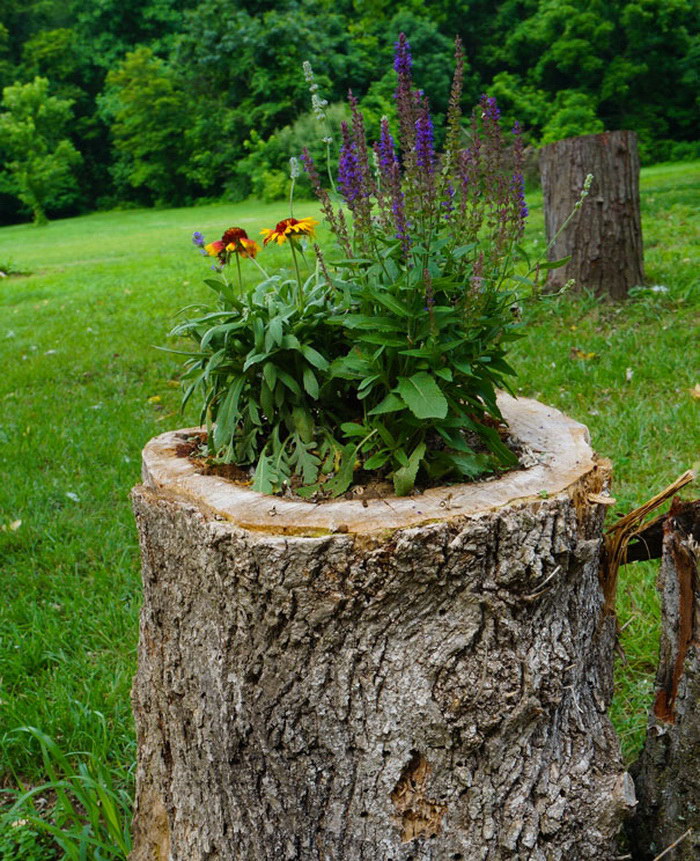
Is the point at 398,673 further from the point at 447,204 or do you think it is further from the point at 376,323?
the point at 447,204

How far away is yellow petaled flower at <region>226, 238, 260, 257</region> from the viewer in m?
2.01

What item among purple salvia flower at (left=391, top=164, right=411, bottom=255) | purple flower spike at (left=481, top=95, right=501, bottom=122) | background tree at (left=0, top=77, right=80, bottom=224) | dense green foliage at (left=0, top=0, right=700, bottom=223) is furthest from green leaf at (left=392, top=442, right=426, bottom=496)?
background tree at (left=0, top=77, right=80, bottom=224)

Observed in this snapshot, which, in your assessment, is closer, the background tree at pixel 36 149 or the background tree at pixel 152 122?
the background tree at pixel 36 149

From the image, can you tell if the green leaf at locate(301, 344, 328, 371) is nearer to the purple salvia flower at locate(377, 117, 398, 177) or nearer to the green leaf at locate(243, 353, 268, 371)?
the green leaf at locate(243, 353, 268, 371)

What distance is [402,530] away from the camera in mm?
1438

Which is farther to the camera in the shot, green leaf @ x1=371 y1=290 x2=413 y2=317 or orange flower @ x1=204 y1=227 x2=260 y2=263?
orange flower @ x1=204 y1=227 x2=260 y2=263

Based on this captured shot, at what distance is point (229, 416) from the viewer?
1822 millimetres

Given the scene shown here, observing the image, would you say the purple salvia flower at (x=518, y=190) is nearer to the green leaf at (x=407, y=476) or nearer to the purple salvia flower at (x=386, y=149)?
the purple salvia flower at (x=386, y=149)

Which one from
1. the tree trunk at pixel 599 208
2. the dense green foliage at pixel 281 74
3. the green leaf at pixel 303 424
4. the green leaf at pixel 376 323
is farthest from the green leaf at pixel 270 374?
the dense green foliage at pixel 281 74

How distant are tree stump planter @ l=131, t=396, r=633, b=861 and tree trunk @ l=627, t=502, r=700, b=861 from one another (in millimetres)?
105

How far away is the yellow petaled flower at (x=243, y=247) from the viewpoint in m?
2.01

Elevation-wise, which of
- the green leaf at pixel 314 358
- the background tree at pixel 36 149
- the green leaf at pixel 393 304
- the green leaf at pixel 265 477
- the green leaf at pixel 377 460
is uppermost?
the background tree at pixel 36 149

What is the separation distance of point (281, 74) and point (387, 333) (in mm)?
29724

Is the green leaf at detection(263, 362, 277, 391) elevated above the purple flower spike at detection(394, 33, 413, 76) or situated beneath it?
situated beneath
